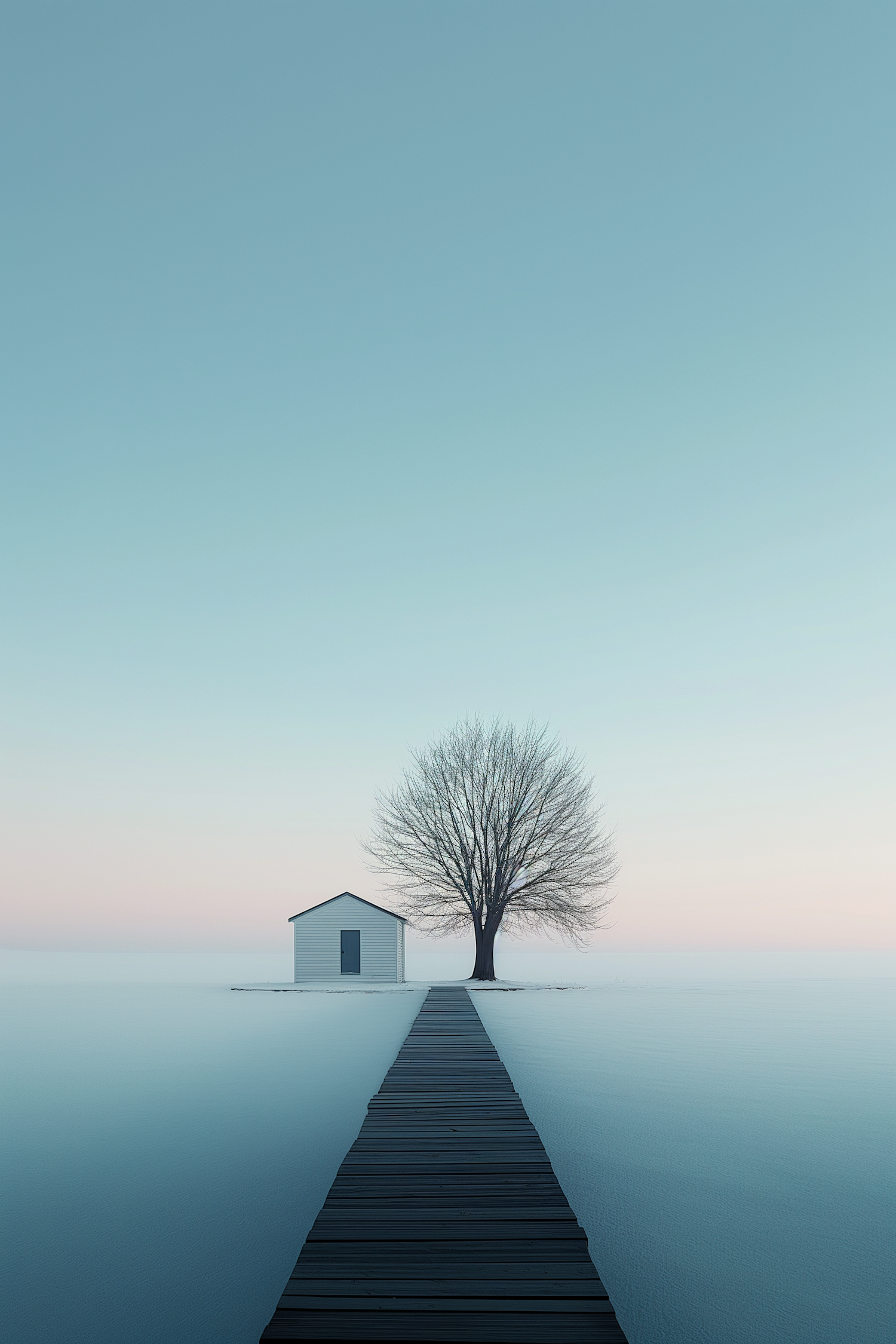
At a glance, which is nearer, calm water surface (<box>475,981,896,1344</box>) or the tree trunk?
calm water surface (<box>475,981,896,1344</box>)

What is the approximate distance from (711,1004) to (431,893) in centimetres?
1315

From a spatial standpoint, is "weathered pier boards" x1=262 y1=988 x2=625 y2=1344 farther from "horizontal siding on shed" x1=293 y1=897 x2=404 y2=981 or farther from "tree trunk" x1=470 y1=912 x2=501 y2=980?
"tree trunk" x1=470 y1=912 x2=501 y2=980

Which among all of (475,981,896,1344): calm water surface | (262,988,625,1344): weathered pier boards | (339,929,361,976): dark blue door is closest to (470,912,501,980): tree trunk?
(339,929,361,976): dark blue door

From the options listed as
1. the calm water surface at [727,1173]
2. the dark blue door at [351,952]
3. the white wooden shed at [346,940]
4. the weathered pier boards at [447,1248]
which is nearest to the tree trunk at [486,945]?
the white wooden shed at [346,940]

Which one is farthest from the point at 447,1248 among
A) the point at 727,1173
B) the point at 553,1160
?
the point at 727,1173

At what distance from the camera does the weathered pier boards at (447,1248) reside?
4453 millimetres

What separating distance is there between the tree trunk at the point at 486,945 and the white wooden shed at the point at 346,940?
11.4ft

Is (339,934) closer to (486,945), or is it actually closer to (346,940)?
(346,940)

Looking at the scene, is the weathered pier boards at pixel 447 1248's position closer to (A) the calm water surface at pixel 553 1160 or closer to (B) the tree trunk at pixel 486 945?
(A) the calm water surface at pixel 553 1160

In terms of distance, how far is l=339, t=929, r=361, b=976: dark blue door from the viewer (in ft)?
122

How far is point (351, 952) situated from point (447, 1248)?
3306 cm

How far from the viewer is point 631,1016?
966 inches

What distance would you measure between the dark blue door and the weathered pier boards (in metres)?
28.9

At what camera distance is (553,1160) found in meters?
9.09
